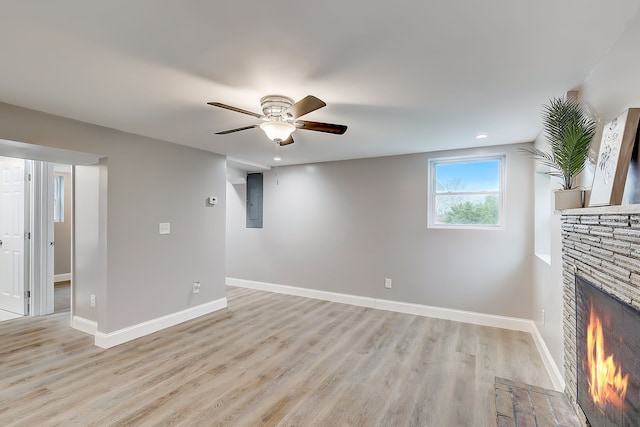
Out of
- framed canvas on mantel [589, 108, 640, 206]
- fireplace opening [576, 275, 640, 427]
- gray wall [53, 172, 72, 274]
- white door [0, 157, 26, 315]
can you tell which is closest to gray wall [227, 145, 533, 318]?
fireplace opening [576, 275, 640, 427]

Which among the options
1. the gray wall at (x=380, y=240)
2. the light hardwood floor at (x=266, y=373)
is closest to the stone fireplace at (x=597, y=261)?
the light hardwood floor at (x=266, y=373)

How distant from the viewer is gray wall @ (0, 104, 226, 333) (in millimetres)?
2967

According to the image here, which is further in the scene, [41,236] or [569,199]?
[41,236]

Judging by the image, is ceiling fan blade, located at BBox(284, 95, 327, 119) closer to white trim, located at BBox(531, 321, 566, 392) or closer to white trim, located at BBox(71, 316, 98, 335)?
white trim, located at BBox(531, 321, 566, 392)

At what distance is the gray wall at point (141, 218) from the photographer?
297cm

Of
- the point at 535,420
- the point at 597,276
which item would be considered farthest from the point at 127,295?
the point at 597,276

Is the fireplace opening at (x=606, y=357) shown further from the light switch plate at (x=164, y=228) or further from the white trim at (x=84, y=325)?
the white trim at (x=84, y=325)

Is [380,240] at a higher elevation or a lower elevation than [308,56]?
lower

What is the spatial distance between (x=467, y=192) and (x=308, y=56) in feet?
10.6

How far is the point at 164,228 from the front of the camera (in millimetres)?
3754

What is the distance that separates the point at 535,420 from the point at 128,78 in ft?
10.2

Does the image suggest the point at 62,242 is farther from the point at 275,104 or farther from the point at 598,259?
the point at 598,259

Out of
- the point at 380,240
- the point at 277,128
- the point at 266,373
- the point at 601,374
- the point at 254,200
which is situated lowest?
the point at 266,373

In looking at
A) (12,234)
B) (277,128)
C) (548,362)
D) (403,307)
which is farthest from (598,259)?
(12,234)
